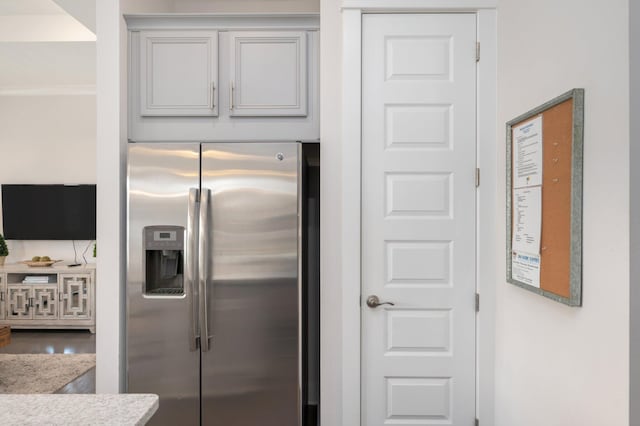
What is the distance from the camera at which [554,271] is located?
1.52 metres

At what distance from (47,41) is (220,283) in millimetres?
3199

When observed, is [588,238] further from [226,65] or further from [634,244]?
[226,65]

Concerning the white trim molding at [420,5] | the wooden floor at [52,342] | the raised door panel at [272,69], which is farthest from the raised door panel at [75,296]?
the white trim molding at [420,5]

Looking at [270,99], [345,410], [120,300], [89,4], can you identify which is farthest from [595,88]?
[89,4]

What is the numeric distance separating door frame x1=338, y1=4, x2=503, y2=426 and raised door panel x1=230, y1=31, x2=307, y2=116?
0.26 meters

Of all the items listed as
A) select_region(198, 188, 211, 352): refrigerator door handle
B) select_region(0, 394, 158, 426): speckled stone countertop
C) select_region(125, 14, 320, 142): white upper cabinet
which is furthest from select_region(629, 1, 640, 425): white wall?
select_region(198, 188, 211, 352): refrigerator door handle

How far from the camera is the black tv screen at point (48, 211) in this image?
5.09 m

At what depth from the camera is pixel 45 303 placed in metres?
4.84

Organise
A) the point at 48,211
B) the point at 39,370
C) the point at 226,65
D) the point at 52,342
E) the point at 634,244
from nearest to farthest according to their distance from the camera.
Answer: the point at 634,244 → the point at 226,65 → the point at 39,370 → the point at 52,342 → the point at 48,211

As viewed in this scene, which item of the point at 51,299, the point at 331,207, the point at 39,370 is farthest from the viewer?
the point at 51,299

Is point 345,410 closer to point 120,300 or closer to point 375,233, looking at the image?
point 375,233

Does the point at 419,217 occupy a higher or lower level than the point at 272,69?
lower

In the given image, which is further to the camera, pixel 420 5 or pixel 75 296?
pixel 75 296

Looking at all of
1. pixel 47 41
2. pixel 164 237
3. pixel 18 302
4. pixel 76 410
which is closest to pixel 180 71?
pixel 164 237
